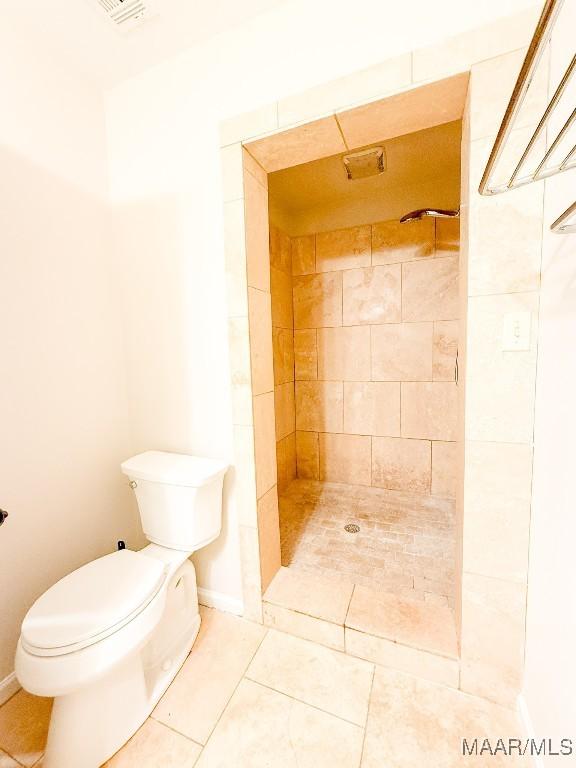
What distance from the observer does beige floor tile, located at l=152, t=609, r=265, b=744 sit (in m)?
1.07

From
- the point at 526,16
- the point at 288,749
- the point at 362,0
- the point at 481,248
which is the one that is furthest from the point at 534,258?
the point at 288,749

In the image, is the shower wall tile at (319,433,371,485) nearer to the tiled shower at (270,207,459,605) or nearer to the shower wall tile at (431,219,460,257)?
the tiled shower at (270,207,459,605)

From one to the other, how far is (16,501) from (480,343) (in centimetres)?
171

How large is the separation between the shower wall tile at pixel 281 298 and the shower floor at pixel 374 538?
1367 millimetres

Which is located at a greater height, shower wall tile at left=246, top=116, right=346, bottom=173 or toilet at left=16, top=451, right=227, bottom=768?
shower wall tile at left=246, top=116, right=346, bottom=173

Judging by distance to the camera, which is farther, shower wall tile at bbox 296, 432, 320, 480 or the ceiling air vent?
shower wall tile at bbox 296, 432, 320, 480

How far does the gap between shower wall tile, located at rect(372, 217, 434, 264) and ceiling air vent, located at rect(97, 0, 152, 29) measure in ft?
5.52

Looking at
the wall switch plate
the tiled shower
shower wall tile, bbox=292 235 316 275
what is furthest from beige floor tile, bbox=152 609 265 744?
shower wall tile, bbox=292 235 316 275

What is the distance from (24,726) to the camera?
1.06 m

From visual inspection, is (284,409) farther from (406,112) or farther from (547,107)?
(547,107)

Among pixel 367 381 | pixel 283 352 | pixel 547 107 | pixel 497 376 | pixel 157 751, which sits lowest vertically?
pixel 157 751

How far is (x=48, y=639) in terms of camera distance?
0.86m

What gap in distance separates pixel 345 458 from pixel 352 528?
0.68 metres

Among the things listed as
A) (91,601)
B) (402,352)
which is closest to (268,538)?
(91,601)
